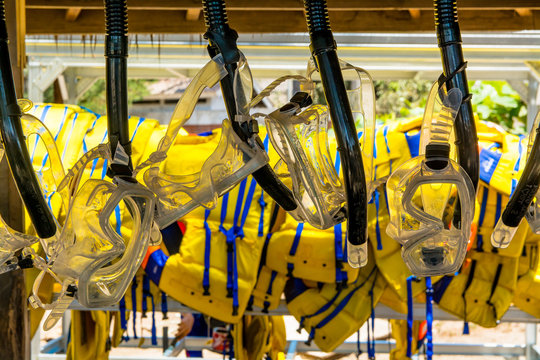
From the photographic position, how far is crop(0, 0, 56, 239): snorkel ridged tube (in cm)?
86

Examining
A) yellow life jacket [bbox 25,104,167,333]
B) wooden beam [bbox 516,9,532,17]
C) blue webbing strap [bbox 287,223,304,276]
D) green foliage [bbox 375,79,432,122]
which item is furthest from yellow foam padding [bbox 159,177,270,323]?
green foliage [bbox 375,79,432,122]

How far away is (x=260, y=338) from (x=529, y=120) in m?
2.50

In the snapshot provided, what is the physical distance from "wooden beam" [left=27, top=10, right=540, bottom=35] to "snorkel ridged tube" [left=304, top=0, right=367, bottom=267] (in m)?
1.92

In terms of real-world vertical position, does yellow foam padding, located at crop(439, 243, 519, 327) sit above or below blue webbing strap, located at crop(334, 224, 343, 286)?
below

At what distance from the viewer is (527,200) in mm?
856

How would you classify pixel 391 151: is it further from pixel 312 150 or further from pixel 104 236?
pixel 104 236

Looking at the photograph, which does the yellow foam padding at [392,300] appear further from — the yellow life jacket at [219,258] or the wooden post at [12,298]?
the wooden post at [12,298]

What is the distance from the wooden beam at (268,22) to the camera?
267 centimetres

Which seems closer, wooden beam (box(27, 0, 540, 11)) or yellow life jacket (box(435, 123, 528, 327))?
wooden beam (box(27, 0, 540, 11))

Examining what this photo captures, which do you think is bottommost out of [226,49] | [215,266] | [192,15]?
[215,266]

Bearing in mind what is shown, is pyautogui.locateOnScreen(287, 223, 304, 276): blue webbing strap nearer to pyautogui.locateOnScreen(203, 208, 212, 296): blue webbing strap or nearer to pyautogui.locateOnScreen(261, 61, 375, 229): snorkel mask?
pyautogui.locateOnScreen(203, 208, 212, 296): blue webbing strap

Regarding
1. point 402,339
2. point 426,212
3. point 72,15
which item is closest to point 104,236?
point 426,212

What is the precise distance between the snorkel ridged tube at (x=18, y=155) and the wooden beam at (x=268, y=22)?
6.03 feet

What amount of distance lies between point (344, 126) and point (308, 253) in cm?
168
